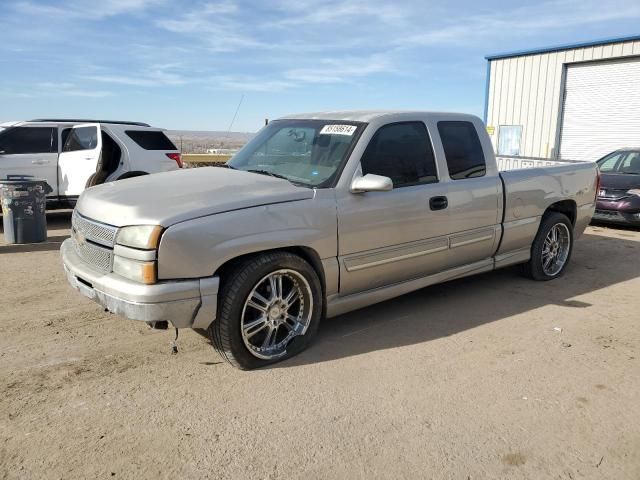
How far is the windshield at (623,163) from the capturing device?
35.6ft

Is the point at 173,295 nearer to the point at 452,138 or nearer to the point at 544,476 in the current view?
the point at 544,476

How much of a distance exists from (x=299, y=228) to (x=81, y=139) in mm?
7560

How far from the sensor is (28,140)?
386 inches

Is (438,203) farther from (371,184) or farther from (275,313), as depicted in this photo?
(275,313)

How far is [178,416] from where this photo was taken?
3193mm

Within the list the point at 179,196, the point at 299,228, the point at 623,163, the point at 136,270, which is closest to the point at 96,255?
the point at 136,270

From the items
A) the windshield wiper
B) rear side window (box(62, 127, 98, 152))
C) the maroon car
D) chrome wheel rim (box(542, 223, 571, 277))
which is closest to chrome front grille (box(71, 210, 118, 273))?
the windshield wiper

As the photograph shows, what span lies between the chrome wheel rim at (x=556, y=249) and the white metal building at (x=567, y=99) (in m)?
11.8

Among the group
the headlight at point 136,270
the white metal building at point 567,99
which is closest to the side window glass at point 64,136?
the headlight at point 136,270

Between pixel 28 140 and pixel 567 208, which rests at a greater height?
pixel 28 140

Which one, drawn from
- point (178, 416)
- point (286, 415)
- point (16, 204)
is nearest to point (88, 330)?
point (178, 416)

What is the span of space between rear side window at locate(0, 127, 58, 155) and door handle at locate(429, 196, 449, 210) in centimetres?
788

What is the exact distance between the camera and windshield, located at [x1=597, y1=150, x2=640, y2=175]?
10.8 metres

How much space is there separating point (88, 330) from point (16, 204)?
4.45 meters
